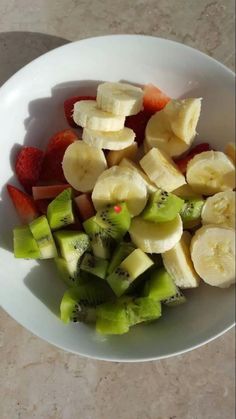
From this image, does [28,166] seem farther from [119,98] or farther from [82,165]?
[119,98]

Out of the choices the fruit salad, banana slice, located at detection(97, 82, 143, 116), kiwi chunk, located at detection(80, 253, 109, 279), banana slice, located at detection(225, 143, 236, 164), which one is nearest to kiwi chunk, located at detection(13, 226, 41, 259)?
the fruit salad

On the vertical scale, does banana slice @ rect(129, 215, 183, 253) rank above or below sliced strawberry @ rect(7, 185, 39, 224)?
below

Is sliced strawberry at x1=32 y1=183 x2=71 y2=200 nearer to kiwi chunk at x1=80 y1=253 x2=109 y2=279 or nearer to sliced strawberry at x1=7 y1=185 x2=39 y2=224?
sliced strawberry at x1=7 y1=185 x2=39 y2=224

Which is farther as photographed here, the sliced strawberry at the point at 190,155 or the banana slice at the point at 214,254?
the sliced strawberry at the point at 190,155

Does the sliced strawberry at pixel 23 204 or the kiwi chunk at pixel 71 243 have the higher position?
the sliced strawberry at pixel 23 204

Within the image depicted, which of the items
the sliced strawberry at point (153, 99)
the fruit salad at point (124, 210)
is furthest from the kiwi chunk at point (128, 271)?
the sliced strawberry at point (153, 99)

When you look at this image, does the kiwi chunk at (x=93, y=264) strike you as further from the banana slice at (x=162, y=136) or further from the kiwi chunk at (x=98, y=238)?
the banana slice at (x=162, y=136)
